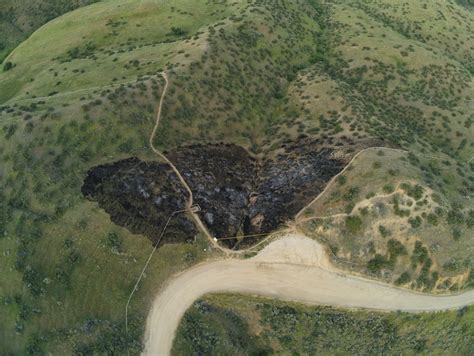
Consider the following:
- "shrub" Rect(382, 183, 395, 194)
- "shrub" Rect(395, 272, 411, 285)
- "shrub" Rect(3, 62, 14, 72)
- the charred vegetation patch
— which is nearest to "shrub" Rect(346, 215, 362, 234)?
"shrub" Rect(382, 183, 395, 194)

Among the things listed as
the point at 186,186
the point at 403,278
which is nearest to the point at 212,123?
the point at 186,186

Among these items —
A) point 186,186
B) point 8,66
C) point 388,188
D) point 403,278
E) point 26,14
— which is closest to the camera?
point 403,278

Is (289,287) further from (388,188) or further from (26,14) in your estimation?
(26,14)

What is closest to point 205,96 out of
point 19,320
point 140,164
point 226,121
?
point 226,121

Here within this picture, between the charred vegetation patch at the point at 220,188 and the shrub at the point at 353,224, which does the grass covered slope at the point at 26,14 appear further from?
the shrub at the point at 353,224

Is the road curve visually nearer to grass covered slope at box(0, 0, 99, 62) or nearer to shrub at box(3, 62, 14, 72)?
shrub at box(3, 62, 14, 72)

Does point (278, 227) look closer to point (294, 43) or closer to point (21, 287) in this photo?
point (21, 287)

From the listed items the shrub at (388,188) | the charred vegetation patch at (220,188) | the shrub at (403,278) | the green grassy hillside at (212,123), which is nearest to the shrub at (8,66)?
the green grassy hillside at (212,123)
